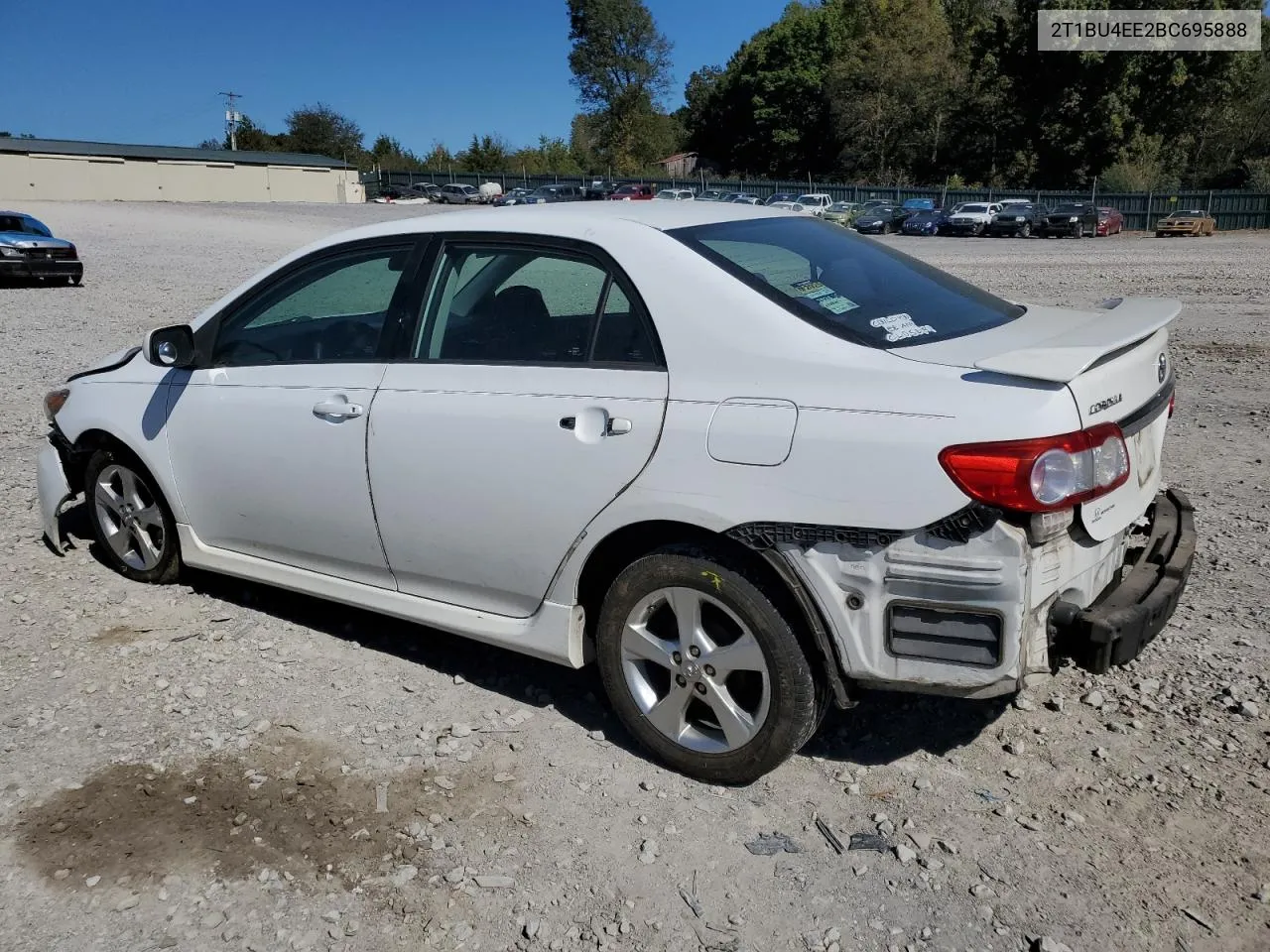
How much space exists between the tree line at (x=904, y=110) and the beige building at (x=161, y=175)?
61.5ft

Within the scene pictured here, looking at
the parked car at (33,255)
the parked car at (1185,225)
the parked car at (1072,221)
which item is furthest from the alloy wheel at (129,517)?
the parked car at (1185,225)

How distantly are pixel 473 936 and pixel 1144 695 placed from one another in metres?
2.43

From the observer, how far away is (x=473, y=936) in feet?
8.97

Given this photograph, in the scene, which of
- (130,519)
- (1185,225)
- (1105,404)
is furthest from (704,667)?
(1185,225)

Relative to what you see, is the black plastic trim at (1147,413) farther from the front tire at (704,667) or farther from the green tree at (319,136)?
the green tree at (319,136)

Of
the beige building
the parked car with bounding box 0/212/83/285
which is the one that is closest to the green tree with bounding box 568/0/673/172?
the beige building

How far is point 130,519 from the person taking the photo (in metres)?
4.91

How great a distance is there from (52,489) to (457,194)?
64.0 metres

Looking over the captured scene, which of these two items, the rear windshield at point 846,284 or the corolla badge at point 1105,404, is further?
the rear windshield at point 846,284

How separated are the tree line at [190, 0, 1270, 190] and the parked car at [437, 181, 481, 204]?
18.4 meters

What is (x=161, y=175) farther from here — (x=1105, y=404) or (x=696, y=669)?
(x=1105, y=404)

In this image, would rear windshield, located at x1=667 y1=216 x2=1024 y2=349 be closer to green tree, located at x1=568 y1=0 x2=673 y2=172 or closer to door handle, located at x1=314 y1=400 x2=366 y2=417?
door handle, located at x1=314 y1=400 x2=366 y2=417

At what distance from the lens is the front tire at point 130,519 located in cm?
477

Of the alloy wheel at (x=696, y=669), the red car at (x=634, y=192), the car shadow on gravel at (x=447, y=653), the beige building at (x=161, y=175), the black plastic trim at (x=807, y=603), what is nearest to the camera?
the black plastic trim at (x=807, y=603)
